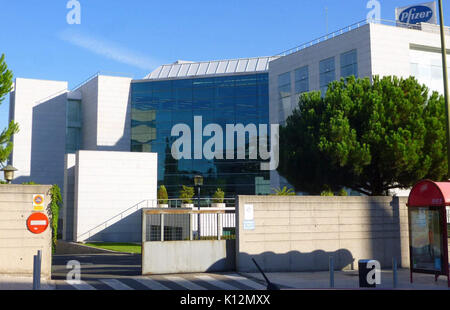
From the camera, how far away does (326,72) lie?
42344mm

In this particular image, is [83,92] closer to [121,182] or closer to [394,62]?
[121,182]

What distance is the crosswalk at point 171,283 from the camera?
15000 millimetres

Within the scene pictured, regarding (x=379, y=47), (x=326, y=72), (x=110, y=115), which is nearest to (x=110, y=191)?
(x=110, y=115)

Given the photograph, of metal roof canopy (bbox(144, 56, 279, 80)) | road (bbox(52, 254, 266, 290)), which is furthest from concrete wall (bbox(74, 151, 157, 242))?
road (bbox(52, 254, 266, 290))

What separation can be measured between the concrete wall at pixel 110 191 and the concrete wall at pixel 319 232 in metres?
24.8

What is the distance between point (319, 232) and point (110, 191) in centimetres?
2562

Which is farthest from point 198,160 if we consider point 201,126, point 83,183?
point 83,183

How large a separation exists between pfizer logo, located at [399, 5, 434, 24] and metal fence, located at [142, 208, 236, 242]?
33.8 meters

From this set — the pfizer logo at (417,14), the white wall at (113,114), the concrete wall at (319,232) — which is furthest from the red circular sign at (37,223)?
the white wall at (113,114)

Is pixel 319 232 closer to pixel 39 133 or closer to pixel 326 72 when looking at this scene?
pixel 326 72

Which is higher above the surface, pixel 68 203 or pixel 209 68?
pixel 209 68

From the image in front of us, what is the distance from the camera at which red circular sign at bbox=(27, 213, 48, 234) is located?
16.6m
